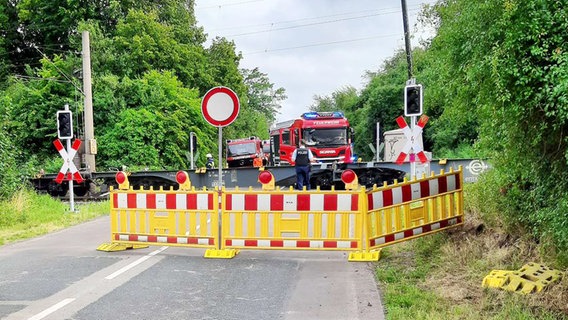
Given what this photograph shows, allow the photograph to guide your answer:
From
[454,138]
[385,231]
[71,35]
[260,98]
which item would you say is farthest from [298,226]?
[260,98]

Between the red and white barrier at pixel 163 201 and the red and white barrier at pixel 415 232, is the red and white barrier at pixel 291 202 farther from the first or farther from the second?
the red and white barrier at pixel 415 232

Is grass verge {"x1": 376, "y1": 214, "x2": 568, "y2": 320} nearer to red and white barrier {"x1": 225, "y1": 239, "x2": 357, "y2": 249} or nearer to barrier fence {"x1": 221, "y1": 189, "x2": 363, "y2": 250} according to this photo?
red and white barrier {"x1": 225, "y1": 239, "x2": 357, "y2": 249}

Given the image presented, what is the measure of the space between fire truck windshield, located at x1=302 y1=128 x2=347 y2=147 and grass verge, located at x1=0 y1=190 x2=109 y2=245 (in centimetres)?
951

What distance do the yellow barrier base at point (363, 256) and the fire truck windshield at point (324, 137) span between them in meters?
14.2

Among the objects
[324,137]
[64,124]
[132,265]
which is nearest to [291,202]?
[132,265]

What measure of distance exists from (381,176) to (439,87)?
12524 mm

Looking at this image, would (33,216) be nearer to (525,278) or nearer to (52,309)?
(52,309)

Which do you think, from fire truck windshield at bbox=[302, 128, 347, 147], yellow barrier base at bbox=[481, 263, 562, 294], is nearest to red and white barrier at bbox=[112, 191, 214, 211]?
yellow barrier base at bbox=[481, 263, 562, 294]

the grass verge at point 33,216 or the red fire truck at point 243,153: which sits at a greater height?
the red fire truck at point 243,153

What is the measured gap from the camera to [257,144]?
35.3 m

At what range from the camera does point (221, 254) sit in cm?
828

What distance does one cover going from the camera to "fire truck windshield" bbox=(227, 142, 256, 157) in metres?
34.5

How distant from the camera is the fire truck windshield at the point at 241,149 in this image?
34.5 meters

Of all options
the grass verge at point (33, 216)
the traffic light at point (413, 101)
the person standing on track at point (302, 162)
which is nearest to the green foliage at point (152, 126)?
the grass verge at point (33, 216)
